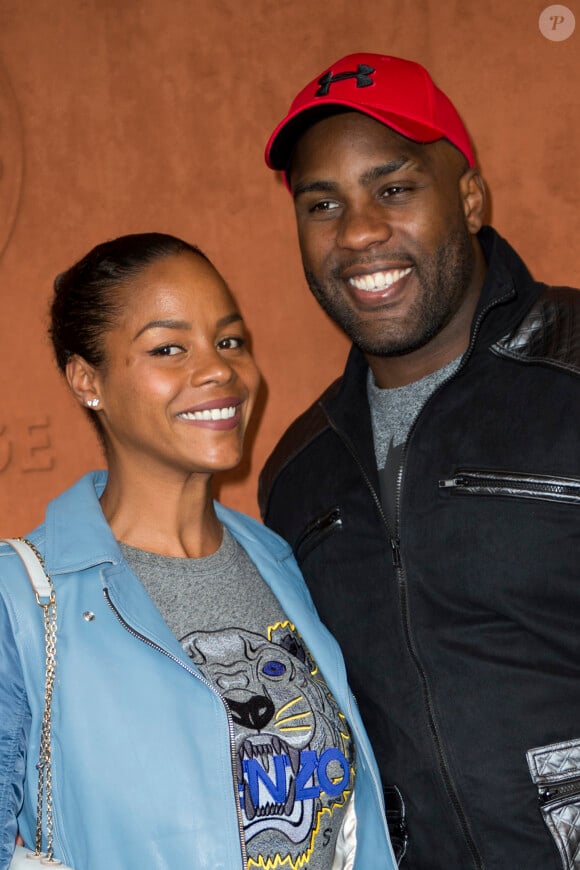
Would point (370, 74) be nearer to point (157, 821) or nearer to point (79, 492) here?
point (79, 492)

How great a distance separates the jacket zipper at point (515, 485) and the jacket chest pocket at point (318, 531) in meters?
0.27

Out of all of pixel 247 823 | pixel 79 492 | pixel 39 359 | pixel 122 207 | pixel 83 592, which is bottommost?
pixel 247 823

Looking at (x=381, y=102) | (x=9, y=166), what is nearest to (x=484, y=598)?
(x=381, y=102)

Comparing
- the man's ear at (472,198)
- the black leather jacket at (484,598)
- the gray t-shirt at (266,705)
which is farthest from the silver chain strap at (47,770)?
the man's ear at (472,198)

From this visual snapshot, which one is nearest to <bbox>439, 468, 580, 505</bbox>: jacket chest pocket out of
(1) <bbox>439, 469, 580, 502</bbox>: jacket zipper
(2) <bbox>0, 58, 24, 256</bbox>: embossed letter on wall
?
(1) <bbox>439, 469, 580, 502</bbox>: jacket zipper

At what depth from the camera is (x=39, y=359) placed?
2.72 meters

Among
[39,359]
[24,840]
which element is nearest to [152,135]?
[39,359]

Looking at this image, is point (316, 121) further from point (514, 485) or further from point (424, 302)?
point (514, 485)

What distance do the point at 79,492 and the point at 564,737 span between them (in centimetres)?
91

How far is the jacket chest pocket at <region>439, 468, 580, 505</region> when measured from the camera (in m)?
1.61

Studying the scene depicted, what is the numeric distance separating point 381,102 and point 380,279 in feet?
1.06

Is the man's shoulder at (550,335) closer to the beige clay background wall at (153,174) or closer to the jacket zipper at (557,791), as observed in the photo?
the jacket zipper at (557,791)

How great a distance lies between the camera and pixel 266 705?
156 centimetres

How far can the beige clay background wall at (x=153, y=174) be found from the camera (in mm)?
2664
